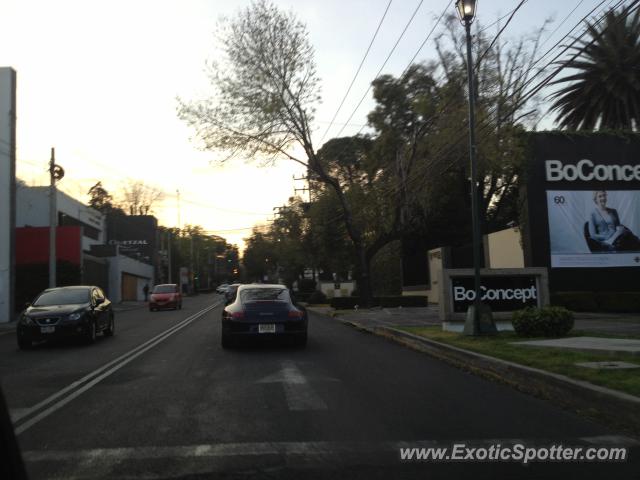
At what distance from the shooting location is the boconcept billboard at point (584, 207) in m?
26.2

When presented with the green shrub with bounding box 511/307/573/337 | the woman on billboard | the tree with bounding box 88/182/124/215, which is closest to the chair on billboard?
the woman on billboard

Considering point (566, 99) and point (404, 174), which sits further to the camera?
point (566, 99)

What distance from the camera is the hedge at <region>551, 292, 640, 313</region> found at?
74.8 ft

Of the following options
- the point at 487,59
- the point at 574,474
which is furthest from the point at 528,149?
the point at 574,474

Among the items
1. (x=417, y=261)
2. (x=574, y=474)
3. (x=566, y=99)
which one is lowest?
(x=574, y=474)

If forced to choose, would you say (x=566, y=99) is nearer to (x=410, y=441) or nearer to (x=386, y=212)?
(x=386, y=212)

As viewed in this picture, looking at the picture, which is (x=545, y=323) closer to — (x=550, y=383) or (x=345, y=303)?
(x=550, y=383)

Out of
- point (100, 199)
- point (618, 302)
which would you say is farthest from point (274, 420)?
point (100, 199)

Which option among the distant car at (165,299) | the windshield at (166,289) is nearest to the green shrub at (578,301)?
the distant car at (165,299)

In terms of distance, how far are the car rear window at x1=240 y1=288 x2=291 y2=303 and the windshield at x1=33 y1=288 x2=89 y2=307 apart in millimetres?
4577

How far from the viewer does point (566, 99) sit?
33.1 meters

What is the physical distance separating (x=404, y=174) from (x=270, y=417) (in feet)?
70.1

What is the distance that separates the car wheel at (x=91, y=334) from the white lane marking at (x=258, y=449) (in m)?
9.70

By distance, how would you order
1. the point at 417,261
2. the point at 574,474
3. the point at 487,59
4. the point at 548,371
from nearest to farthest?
the point at 574,474 < the point at 548,371 < the point at 487,59 < the point at 417,261
